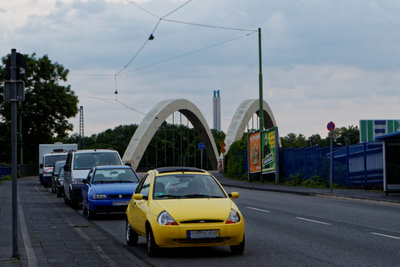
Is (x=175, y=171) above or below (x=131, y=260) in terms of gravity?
above

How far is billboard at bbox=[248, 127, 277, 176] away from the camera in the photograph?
3694 cm

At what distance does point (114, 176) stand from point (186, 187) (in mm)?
8121

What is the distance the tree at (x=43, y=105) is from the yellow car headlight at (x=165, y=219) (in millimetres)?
55642

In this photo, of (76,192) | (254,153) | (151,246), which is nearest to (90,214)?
(76,192)

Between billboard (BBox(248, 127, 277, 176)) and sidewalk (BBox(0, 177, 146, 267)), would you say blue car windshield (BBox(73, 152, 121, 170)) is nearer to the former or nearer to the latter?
sidewalk (BBox(0, 177, 146, 267))

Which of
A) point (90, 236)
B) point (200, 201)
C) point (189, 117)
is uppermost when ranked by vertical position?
point (189, 117)

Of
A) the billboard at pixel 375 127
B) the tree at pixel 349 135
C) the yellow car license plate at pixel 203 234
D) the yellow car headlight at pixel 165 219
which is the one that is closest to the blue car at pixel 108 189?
the yellow car headlight at pixel 165 219

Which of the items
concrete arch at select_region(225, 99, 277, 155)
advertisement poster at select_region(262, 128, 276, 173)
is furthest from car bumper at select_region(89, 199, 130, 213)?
concrete arch at select_region(225, 99, 277, 155)

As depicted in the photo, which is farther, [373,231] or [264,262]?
[373,231]

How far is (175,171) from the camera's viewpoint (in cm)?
1045

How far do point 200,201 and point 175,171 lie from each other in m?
1.02

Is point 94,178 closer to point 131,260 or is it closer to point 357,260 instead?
point 131,260

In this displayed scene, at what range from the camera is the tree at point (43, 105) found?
209 feet

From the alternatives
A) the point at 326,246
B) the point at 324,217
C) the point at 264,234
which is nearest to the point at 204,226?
the point at 326,246
